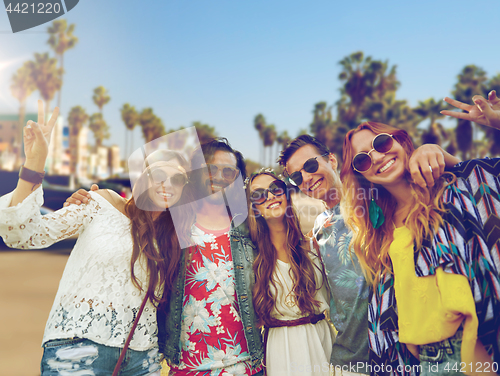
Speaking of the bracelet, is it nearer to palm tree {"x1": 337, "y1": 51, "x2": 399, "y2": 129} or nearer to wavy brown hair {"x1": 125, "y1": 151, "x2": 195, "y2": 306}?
wavy brown hair {"x1": 125, "y1": 151, "x2": 195, "y2": 306}

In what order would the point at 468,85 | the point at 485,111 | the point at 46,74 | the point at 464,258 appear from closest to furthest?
the point at 464,258 → the point at 485,111 → the point at 468,85 → the point at 46,74

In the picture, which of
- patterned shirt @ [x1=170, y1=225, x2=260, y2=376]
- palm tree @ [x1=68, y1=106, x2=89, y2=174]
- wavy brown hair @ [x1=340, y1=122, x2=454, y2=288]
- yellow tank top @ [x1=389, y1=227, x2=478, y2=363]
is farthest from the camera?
palm tree @ [x1=68, y1=106, x2=89, y2=174]

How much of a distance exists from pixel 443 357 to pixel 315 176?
152 centimetres

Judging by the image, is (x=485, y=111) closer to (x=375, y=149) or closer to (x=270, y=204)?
(x=375, y=149)

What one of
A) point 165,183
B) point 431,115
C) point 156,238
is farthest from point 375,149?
point 431,115

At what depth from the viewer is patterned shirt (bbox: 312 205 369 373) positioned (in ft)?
8.30

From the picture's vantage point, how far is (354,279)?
8.39ft

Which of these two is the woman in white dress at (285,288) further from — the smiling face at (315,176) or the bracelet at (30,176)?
the bracelet at (30,176)

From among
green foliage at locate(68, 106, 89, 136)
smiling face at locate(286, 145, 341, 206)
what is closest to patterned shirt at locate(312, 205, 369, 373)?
smiling face at locate(286, 145, 341, 206)

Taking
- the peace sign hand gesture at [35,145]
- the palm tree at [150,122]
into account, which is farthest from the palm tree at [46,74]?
the peace sign hand gesture at [35,145]

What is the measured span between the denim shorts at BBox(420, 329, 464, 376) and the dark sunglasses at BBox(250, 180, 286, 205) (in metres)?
1.39

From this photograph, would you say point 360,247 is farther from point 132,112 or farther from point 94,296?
point 132,112

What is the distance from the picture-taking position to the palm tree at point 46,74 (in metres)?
35.4

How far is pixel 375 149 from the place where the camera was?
2537mm
